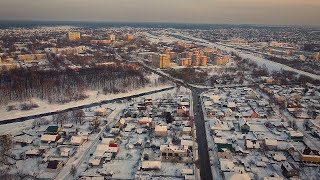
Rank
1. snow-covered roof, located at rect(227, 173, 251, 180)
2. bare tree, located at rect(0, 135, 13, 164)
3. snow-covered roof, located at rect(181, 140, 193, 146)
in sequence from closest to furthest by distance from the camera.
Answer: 1. snow-covered roof, located at rect(227, 173, 251, 180)
2. bare tree, located at rect(0, 135, 13, 164)
3. snow-covered roof, located at rect(181, 140, 193, 146)

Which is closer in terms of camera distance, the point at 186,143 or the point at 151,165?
the point at 151,165

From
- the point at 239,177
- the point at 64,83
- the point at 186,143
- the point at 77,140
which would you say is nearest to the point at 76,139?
the point at 77,140

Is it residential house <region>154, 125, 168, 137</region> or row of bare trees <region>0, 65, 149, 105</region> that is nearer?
residential house <region>154, 125, 168, 137</region>

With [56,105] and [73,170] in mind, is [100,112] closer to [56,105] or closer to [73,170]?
[56,105]

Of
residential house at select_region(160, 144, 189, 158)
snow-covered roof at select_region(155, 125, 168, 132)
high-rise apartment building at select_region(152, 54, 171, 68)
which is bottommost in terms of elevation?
residential house at select_region(160, 144, 189, 158)

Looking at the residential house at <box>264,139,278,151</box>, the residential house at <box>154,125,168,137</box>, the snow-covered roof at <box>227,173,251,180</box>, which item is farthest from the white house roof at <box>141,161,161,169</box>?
the residential house at <box>264,139,278,151</box>

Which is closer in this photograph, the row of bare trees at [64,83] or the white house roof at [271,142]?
the white house roof at [271,142]

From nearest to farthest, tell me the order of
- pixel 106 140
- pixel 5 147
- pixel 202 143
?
pixel 5 147, pixel 106 140, pixel 202 143

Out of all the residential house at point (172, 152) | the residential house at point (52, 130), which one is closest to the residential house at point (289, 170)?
the residential house at point (172, 152)

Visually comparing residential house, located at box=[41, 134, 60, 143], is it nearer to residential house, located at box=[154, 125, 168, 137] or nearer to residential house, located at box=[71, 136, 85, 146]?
residential house, located at box=[71, 136, 85, 146]

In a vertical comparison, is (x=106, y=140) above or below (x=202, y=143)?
above

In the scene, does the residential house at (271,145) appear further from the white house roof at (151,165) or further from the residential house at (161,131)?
the white house roof at (151,165)
